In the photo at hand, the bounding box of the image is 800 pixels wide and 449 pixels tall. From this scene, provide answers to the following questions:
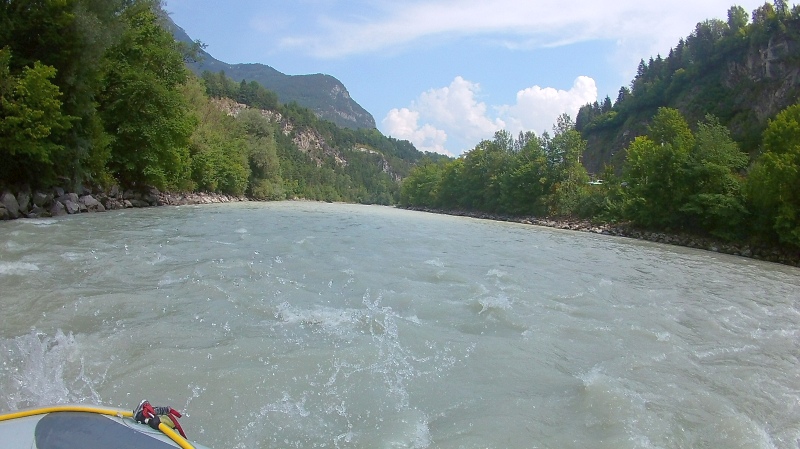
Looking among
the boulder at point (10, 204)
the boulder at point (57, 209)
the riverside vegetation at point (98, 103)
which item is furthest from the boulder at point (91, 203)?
the boulder at point (10, 204)

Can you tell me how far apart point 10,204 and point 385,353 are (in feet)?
53.8

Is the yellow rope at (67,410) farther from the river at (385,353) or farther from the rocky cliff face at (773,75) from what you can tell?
the rocky cliff face at (773,75)

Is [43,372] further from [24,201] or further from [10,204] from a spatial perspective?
[24,201]

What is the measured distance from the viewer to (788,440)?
4.66 meters

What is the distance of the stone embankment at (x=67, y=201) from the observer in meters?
16.6

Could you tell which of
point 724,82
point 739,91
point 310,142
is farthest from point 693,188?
point 310,142

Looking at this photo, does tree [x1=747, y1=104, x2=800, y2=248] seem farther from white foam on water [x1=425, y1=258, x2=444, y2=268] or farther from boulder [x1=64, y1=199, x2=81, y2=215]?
boulder [x1=64, y1=199, x2=81, y2=215]

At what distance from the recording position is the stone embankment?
16.6m

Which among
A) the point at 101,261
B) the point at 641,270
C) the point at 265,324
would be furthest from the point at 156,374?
the point at 641,270

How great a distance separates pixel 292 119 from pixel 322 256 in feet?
518

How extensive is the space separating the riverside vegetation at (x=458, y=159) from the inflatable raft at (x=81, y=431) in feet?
55.8

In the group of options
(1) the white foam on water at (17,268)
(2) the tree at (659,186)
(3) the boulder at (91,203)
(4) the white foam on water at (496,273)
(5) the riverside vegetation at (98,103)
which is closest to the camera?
(1) the white foam on water at (17,268)

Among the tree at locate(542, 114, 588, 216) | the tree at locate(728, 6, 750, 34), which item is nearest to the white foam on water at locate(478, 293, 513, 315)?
the tree at locate(542, 114, 588, 216)

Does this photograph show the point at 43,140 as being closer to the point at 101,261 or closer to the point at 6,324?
the point at 101,261
